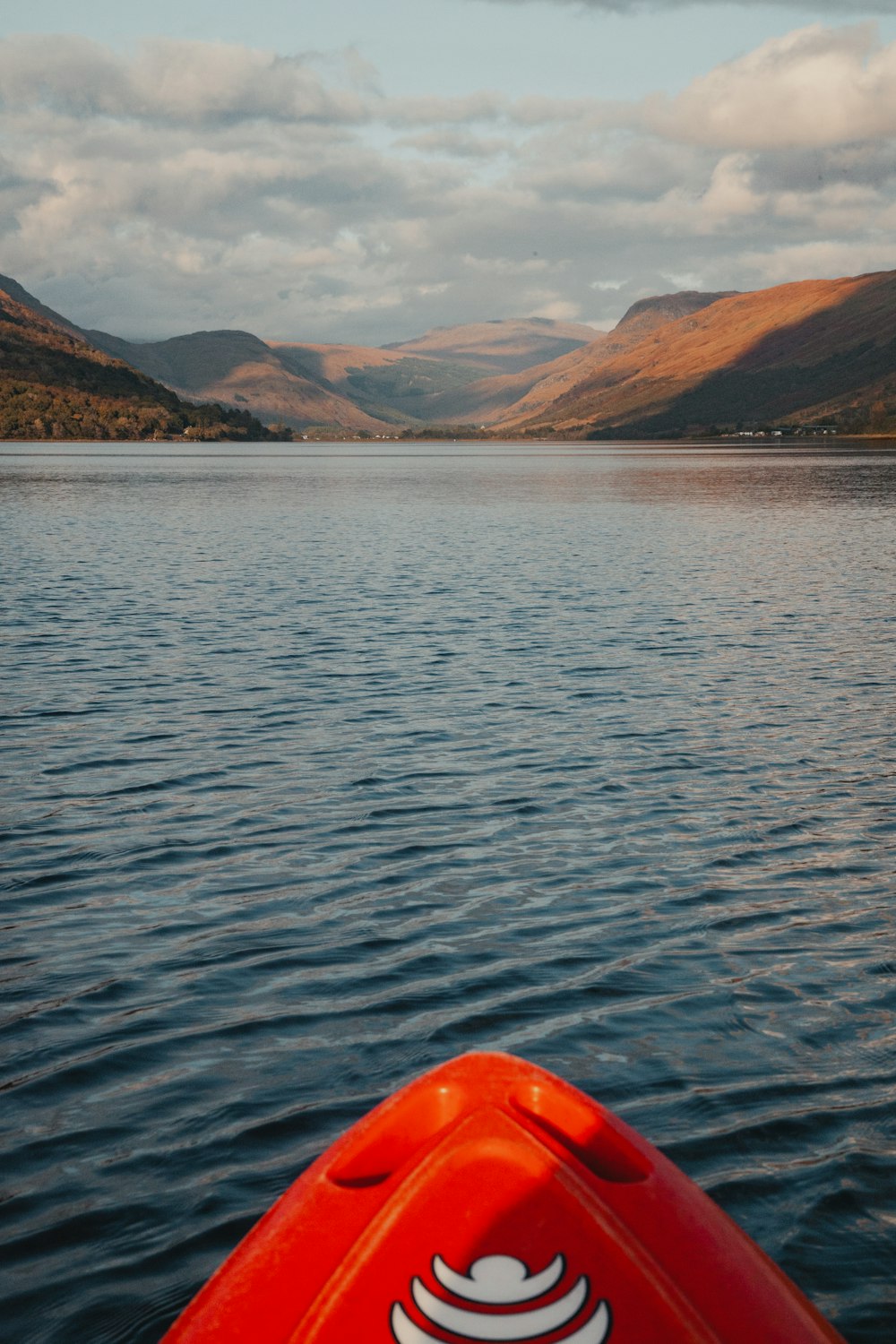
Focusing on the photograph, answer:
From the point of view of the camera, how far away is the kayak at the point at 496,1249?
416 cm

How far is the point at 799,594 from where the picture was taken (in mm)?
36750

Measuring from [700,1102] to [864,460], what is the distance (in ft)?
547

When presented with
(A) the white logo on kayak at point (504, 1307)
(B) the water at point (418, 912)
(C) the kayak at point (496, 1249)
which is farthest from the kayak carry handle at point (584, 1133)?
(B) the water at point (418, 912)

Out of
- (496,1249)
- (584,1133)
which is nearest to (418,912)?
(584,1133)

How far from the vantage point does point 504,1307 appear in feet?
13.6

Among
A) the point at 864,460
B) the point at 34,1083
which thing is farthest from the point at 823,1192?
the point at 864,460

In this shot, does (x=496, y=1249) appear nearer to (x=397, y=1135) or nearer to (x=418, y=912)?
(x=397, y=1135)

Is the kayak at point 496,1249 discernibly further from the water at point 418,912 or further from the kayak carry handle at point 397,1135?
the water at point 418,912

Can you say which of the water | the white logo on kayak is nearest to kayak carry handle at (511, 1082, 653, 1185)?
the white logo on kayak

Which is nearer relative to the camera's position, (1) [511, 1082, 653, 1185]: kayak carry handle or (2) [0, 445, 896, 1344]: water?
(1) [511, 1082, 653, 1185]: kayak carry handle

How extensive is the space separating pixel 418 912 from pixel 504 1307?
24.7 ft

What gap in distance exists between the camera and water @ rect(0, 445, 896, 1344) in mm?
7211

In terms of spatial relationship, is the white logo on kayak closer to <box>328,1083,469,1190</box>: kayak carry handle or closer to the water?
<box>328,1083,469,1190</box>: kayak carry handle

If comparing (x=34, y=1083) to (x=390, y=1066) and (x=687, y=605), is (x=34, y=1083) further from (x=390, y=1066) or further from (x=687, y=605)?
(x=687, y=605)
